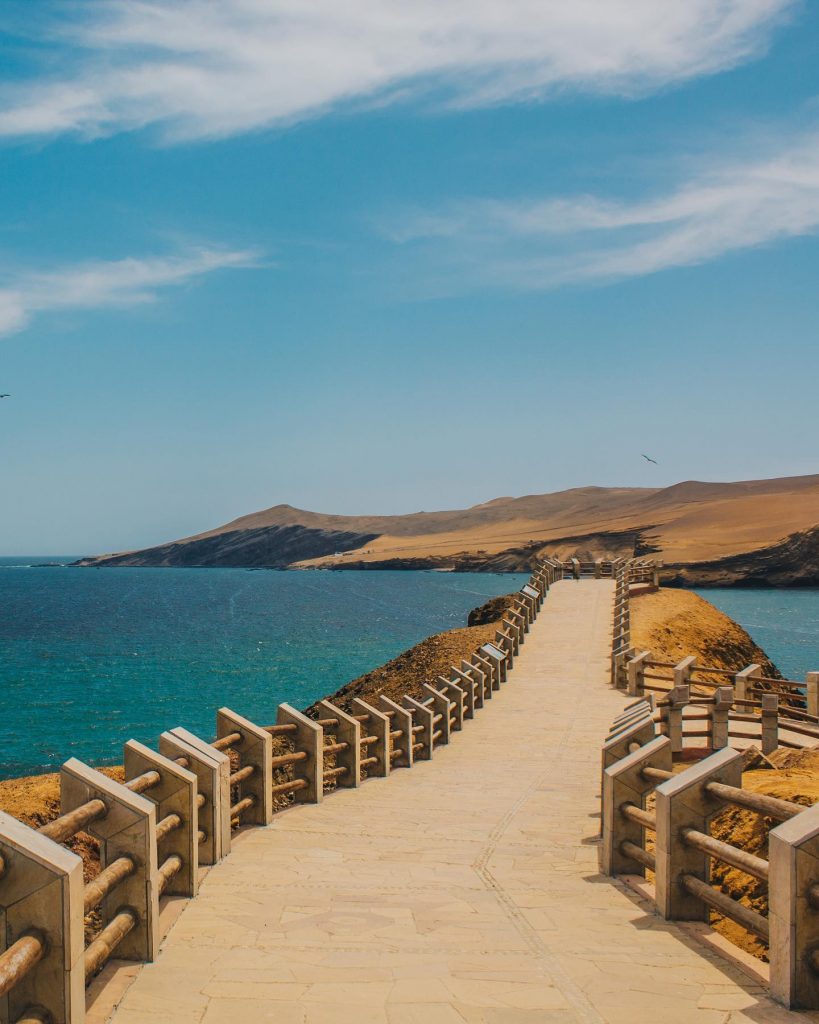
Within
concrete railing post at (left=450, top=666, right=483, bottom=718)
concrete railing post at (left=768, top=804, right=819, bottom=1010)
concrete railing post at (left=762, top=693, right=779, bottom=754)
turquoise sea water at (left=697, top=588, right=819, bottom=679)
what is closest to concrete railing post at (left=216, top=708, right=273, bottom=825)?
concrete railing post at (left=768, top=804, right=819, bottom=1010)

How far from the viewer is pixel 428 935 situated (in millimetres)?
6840

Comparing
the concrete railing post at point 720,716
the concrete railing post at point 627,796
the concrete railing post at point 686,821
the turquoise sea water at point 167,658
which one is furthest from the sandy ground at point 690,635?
the concrete railing post at point 686,821

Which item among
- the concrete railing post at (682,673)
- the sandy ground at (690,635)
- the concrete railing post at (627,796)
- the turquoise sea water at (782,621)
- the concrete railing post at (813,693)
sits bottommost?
the turquoise sea water at (782,621)

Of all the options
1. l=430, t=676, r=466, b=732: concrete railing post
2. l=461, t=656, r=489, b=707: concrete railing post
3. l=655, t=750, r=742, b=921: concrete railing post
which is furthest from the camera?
l=461, t=656, r=489, b=707: concrete railing post

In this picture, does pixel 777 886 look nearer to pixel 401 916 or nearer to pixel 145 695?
pixel 401 916

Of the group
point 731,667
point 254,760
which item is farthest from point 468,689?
point 731,667

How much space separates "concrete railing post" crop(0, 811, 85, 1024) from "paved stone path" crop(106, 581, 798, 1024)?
1.88 ft

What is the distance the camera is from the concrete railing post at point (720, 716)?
1678 centimetres

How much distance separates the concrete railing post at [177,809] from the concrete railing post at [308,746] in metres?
4.43

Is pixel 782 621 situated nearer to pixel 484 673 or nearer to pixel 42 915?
pixel 484 673

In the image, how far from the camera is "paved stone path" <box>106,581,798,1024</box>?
5512 mm

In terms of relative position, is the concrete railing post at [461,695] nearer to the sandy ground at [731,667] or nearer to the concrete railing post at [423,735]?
the concrete railing post at [423,735]

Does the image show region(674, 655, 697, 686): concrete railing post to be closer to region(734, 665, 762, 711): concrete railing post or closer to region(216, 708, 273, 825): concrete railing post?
region(734, 665, 762, 711): concrete railing post

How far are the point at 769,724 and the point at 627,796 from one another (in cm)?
951
